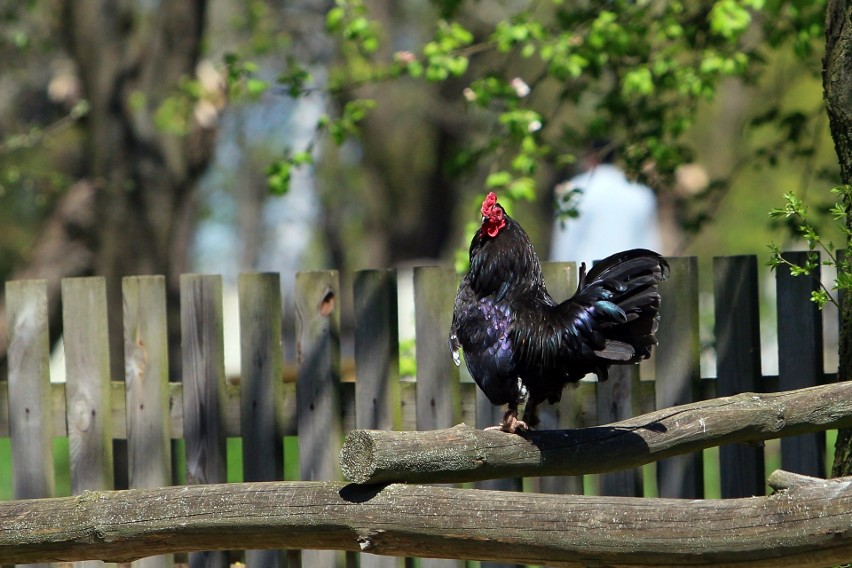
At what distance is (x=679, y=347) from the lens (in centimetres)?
381

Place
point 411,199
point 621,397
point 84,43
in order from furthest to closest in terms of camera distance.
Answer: point 411,199 → point 84,43 → point 621,397

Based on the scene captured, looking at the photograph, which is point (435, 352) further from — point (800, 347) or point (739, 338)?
point (800, 347)

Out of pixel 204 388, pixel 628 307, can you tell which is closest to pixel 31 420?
A: pixel 204 388

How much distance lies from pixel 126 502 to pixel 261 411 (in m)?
1.15

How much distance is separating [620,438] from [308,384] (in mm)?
1436

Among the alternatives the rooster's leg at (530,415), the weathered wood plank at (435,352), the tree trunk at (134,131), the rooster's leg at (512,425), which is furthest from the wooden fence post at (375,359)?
the tree trunk at (134,131)

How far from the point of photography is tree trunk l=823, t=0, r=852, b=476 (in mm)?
3420

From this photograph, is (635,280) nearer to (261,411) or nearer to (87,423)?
(261,411)

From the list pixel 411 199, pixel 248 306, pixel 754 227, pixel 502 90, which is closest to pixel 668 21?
pixel 502 90

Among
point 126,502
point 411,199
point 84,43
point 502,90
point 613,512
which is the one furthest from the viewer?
point 411,199

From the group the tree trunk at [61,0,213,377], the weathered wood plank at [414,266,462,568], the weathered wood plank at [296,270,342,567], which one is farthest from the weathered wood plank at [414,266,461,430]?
the tree trunk at [61,0,213,377]

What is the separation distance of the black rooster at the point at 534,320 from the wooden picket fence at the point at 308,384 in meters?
0.52

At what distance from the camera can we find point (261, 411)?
396 cm

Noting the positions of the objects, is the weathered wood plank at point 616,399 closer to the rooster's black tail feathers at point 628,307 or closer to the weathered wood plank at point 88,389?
the rooster's black tail feathers at point 628,307
